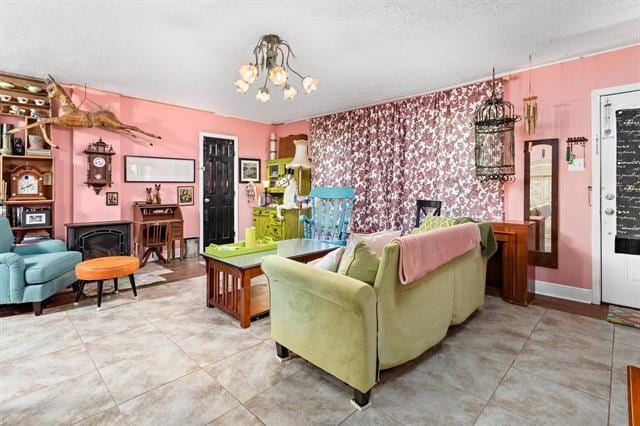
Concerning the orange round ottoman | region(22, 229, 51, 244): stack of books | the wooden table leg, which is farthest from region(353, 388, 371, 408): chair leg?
region(22, 229, 51, 244): stack of books

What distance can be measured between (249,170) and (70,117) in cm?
301

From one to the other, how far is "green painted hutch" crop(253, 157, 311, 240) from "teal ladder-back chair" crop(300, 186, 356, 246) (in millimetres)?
1289

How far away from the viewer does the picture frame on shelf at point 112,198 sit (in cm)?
478

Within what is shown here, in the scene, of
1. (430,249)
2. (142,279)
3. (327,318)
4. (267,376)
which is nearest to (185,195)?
(142,279)

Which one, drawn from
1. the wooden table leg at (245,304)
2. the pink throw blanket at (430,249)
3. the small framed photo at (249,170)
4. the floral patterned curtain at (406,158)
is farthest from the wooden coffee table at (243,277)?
the small framed photo at (249,170)

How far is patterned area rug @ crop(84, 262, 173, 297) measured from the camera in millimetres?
3764

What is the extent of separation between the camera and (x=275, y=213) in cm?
587

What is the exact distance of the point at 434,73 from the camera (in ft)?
12.6

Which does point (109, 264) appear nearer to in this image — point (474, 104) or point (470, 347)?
point (470, 347)

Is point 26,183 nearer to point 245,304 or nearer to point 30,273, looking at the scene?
point 30,273

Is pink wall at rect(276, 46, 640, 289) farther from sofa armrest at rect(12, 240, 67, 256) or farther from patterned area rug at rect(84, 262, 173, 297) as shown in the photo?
sofa armrest at rect(12, 240, 67, 256)

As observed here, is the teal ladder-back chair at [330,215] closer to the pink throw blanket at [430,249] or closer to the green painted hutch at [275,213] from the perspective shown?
the green painted hutch at [275,213]

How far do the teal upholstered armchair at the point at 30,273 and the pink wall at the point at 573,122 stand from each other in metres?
5.24

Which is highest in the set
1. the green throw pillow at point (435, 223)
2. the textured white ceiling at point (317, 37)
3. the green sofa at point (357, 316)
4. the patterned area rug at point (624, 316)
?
the textured white ceiling at point (317, 37)
